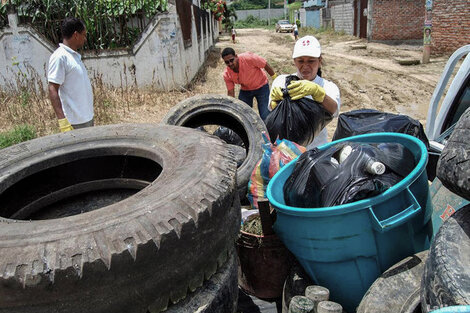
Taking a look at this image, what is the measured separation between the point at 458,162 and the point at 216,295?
3.43 feet

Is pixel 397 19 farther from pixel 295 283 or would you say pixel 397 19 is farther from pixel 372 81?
pixel 295 283

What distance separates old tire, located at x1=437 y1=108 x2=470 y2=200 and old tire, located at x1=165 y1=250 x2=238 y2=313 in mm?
943

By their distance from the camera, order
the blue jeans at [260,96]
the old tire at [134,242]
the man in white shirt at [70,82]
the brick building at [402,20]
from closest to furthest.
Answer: the old tire at [134,242] < the man in white shirt at [70,82] < the blue jeans at [260,96] < the brick building at [402,20]

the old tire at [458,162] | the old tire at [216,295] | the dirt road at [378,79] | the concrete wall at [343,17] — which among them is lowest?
the dirt road at [378,79]

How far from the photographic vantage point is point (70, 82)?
377 cm

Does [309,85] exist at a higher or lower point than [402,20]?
lower

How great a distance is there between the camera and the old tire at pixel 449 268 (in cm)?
118

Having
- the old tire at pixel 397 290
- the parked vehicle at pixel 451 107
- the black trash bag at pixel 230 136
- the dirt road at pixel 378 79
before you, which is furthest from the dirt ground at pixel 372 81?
the old tire at pixel 397 290

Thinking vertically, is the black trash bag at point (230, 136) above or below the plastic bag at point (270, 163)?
below

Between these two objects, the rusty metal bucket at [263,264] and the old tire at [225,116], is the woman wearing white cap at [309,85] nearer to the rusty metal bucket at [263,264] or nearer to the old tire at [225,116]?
the old tire at [225,116]

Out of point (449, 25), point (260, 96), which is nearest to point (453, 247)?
point (260, 96)

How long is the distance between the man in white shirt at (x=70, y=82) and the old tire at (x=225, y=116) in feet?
2.99

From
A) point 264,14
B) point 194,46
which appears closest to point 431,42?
point 194,46

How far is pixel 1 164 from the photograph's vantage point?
6.47ft
